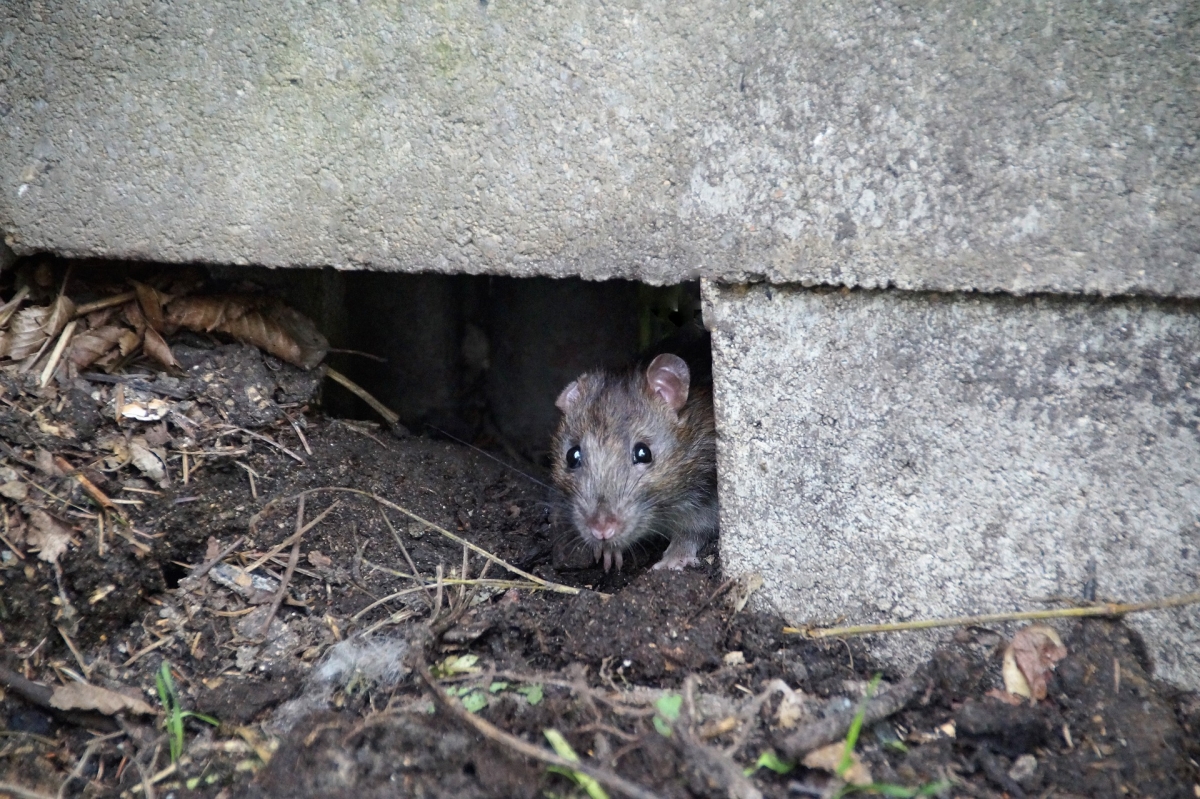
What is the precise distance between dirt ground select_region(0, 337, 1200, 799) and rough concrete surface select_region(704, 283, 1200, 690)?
0.18 m

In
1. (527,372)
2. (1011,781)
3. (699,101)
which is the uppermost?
(699,101)

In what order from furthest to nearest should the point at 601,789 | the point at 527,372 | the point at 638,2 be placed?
the point at 527,372 < the point at 638,2 < the point at 601,789

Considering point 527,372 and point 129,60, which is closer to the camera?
point 129,60

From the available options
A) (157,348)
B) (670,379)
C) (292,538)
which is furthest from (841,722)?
(157,348)

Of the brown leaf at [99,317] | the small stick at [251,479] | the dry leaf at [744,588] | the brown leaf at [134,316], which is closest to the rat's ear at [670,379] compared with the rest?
the dry leaf at [744,588]

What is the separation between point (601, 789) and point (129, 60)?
279cm

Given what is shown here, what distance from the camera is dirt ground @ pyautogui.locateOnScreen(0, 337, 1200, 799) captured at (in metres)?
2.70

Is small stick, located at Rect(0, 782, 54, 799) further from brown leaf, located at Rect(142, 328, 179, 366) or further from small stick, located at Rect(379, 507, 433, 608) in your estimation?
brown leaf, located at Rect(142, 328, 179, 366)

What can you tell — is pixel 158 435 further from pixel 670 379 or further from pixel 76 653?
pixel 670 379

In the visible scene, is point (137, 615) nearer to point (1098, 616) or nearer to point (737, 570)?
point (737, 570)

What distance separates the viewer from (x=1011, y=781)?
→ 2686 millimetres

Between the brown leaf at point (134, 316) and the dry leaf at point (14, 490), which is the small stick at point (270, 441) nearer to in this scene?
the brown leaf at point (134, 316)

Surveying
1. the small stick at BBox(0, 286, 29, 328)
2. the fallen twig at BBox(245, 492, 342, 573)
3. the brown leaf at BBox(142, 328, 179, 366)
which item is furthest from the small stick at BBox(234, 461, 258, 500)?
the small stick at BBox(0, 286, 29, 328)

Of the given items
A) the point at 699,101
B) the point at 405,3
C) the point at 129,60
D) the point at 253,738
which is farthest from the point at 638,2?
the point at 253,738
